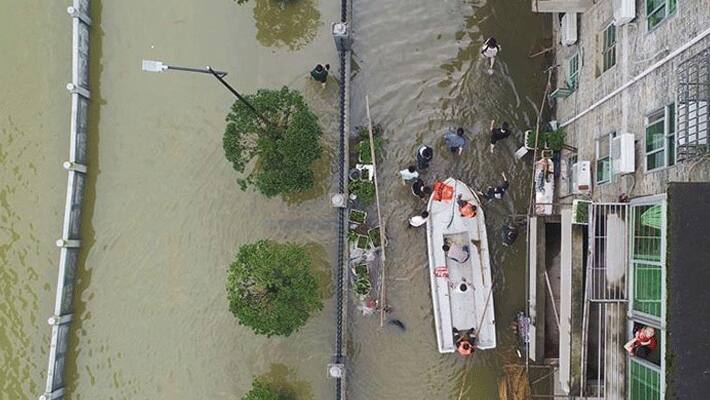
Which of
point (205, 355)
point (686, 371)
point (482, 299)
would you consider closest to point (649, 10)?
→ point (686, 371)

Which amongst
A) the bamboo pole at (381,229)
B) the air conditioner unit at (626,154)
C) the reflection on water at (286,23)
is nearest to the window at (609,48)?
the air conditioner unit at (626,154)

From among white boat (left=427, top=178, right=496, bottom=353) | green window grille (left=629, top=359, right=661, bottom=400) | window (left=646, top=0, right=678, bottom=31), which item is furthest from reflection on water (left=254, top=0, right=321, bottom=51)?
green window grille (left=629, top=359, right=661, bottom=400)

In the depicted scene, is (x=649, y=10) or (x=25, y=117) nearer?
(x=649, y=10)

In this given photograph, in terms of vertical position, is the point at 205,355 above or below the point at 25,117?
below

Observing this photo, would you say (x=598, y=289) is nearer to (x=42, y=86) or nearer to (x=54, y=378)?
(x=54, y=378)

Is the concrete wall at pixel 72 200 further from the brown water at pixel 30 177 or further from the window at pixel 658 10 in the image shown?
the window at pixel 658 10

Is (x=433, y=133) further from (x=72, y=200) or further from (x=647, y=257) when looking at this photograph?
(x=72, y=200)
